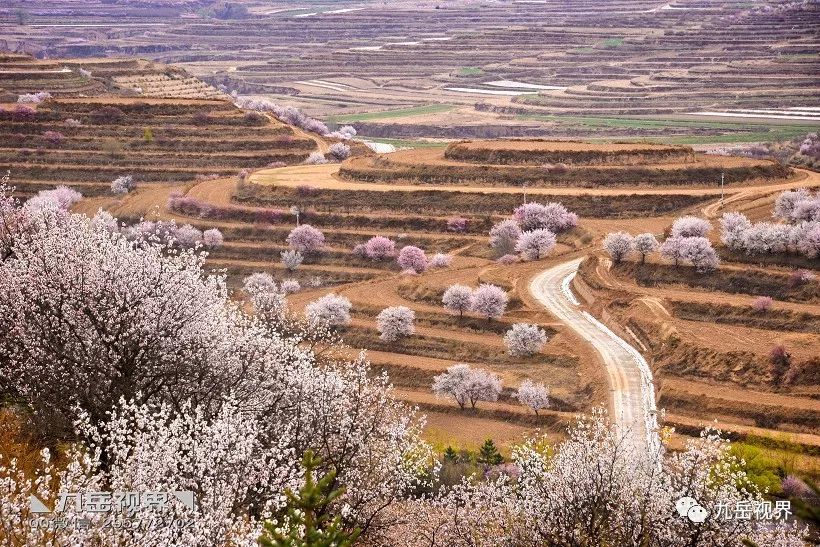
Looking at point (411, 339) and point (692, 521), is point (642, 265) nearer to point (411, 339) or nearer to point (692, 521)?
point (411, 339)

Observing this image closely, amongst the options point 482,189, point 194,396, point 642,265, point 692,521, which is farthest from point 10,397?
point 482,189

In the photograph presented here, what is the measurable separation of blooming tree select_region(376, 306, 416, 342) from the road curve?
25.2ft

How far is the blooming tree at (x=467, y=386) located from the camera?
54.8 metres

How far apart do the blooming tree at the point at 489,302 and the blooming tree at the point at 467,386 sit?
8.71m

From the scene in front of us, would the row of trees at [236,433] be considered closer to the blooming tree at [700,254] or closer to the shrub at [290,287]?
the blooming tree at [700,254]

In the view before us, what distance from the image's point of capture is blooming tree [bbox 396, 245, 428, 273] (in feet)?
256

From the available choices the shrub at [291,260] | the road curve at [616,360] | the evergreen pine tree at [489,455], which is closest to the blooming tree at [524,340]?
the road curve at [616,360]

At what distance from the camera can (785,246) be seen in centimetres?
6262

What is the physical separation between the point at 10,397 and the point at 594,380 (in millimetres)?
26424

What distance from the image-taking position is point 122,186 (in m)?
105

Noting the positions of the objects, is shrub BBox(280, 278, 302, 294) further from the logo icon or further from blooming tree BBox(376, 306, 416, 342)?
the logo icon

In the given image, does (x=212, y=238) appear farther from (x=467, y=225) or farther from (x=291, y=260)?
(x=467, y=225)

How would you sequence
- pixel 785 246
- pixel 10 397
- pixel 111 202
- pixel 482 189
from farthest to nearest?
1. pixel 111 202
2. pixel 482 189
3. pixel 785 246
4. pixel 10 397

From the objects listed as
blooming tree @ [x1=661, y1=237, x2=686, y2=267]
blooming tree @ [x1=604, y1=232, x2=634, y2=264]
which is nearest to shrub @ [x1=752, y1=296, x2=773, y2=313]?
blooming tree @ [x1=661, y1=237, x2=686, y2=267]
